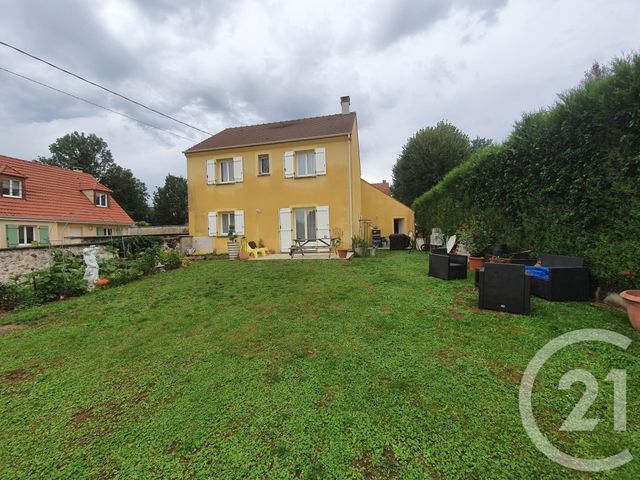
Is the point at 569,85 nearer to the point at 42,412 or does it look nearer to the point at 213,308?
the point at 213,308

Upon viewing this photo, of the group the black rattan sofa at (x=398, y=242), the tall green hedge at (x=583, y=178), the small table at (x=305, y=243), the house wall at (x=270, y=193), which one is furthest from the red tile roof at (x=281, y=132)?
the tall green hedge at (x=583, y=178)

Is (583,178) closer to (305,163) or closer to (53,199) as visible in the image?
(305,163)

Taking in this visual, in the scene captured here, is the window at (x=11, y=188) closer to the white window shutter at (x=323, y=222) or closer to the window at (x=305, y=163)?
the window at (x=305, y=163)

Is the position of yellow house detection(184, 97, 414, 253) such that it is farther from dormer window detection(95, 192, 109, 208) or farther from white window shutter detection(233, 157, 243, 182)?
dormer window detection(95, 192, 109, 208)

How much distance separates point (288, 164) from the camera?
12.4 metres

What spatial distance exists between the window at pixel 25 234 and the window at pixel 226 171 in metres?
10.8

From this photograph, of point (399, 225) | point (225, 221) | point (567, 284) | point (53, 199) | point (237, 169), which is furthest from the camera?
point (399, 225)

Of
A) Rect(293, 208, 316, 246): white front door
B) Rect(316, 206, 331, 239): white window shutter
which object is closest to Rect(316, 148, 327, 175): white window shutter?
Rect(316, 206, 331, 239): white window shutter

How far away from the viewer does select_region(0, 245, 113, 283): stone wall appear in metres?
6.48

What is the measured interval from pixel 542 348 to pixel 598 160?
3166 millimetres

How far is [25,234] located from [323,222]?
15.8 metres

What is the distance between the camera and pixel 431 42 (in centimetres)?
782

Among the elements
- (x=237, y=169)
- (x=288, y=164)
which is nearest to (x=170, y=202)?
(x=237, y=169)

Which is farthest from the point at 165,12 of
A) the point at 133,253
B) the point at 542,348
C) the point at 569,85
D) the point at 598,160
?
the point at 542,348
